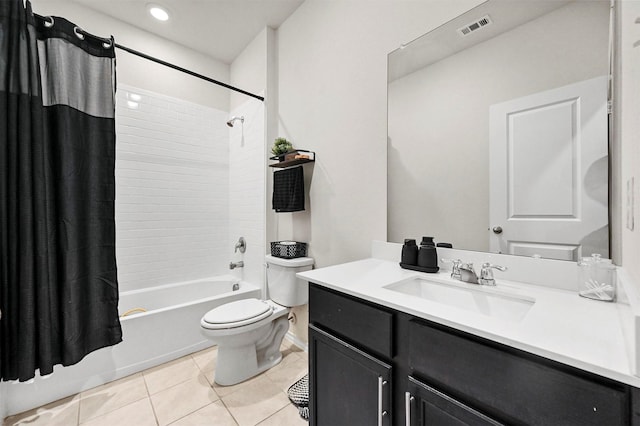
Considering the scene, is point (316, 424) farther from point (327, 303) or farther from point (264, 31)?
point (264, 31)

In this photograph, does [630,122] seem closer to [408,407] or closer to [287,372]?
[408,407]

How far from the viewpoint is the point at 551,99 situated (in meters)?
1.02

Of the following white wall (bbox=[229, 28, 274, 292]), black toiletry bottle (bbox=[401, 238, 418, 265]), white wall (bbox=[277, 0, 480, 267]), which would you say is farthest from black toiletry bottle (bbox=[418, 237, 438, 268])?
white wall (bbox=[229, 28, 274, 292])

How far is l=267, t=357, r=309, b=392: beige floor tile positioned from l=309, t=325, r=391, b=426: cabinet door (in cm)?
63

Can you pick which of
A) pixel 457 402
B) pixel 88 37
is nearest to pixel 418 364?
pixel 457 402

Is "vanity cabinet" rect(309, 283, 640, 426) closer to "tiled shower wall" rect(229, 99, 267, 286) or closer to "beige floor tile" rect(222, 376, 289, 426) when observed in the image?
"beige floor tile" rect(222, 376, 289, 426)

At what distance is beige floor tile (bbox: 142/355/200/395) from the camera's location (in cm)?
173

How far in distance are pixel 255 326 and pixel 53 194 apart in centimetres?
131

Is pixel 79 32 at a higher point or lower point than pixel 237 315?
higher

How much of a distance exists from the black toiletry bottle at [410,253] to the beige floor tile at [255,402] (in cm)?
113

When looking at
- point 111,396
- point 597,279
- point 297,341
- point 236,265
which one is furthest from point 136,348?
point 597,279

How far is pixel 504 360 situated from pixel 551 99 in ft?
3.25

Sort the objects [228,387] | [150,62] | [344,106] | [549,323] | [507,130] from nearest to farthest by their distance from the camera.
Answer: [549,323] → [507,130] → [228,387] → [344,106] → [150,62]

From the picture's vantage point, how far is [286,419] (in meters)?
1.45
